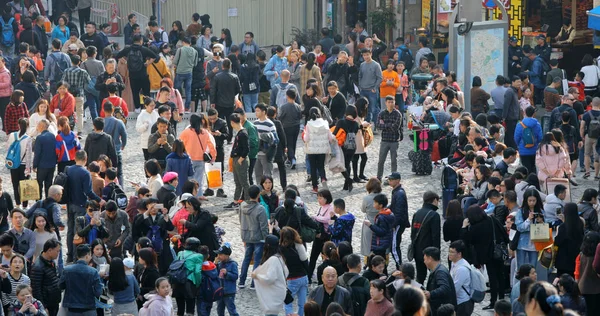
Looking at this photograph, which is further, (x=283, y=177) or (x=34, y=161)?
(x=283, y=177)

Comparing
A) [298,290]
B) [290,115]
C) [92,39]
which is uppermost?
[92,39]

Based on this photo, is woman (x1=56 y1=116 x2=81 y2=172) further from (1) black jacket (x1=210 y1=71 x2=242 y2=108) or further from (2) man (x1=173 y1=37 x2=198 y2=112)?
(2) man (x1=173 y1=37 x2=198 y2=112)

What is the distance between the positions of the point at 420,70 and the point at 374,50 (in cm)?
327

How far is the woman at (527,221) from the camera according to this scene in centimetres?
1480

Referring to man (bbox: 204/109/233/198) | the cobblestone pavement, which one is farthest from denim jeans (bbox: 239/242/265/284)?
man (bbox: 204/109/233/198)

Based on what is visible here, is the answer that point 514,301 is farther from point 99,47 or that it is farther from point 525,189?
point 99,47

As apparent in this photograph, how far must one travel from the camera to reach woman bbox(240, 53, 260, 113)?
25.4m

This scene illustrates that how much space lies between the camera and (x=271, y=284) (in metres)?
13.8

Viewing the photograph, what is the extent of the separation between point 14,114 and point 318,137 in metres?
5.36

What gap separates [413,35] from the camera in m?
34.0

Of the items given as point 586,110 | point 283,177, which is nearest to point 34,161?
point 283,177

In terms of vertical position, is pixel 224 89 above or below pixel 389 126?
above

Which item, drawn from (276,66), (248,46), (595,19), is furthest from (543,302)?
(248,46)

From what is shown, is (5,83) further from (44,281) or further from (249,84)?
(44,281)
